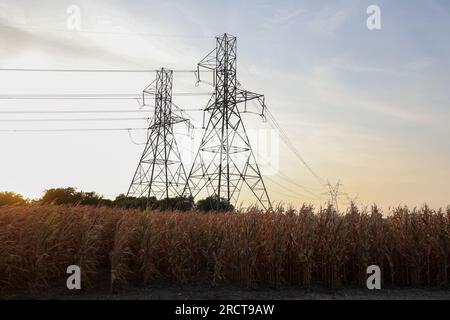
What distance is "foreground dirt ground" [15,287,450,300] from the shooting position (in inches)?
424

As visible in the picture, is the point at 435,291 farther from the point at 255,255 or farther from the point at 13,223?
the point at 13,223

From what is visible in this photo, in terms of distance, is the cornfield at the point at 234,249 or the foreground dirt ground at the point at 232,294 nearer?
the foreground dirt ground at the point at 232,294

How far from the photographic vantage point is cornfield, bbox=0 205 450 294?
448 inches

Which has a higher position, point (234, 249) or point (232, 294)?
point (234, 249)

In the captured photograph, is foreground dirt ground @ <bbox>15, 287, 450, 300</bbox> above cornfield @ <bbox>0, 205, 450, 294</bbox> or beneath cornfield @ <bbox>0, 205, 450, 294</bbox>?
beneath

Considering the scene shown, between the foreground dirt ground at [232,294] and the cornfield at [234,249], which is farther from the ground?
the cornfield at [234,249]

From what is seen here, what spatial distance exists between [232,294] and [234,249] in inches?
48.1

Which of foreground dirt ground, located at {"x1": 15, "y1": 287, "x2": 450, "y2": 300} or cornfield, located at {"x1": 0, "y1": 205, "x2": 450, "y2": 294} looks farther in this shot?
cornfield, located at {"x1": 0, "y1": 205, "x2": 450, "y2": 294}

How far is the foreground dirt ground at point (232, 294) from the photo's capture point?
10781mm

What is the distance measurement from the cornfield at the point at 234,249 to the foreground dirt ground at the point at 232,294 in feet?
0.99

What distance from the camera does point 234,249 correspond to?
11805 mm

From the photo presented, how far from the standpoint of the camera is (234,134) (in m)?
33.7

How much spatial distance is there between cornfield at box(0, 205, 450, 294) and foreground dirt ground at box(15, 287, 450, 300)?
0.99 feet
